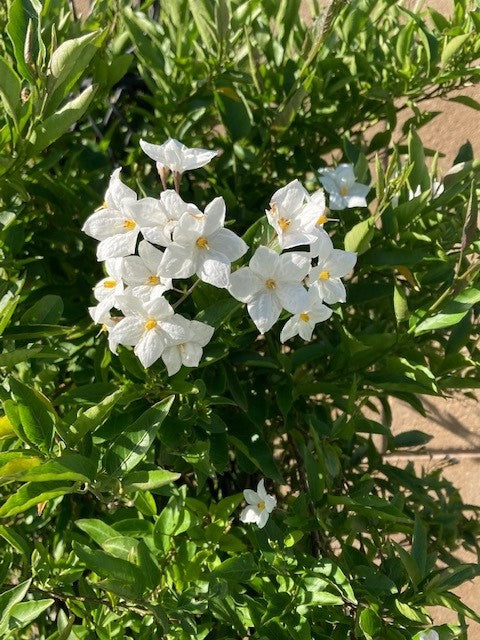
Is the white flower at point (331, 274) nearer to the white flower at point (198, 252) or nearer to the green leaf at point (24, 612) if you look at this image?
the white flower at point (198, 252)

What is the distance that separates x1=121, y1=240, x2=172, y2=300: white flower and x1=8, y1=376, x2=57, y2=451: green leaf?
145 millimetres

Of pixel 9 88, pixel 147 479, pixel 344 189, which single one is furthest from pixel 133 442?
pixel 344 189

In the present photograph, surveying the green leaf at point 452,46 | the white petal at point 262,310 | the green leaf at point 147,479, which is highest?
the green leaf at point 452,46

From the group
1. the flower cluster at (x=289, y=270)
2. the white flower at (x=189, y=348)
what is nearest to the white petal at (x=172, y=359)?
the white flower at (x=189, y=348)

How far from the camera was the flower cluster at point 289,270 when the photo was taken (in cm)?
71

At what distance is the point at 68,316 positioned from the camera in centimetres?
102

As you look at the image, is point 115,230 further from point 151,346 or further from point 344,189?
point 344,189

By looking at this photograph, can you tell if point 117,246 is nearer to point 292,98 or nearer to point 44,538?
point 292,98

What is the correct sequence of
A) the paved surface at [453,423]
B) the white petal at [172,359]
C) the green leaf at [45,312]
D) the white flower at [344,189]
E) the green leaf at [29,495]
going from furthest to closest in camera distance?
1. the paved surface at [453,423]
2. the white flower at [344,189]
3. the green leaf at [45,312]
4. the white petal at [172,359]
5. the green leaf at [29,495]

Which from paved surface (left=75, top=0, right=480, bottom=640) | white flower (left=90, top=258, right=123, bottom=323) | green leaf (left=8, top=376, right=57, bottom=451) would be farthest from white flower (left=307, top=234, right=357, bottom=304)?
paved surface (left=75, top=0, right=480, bottom=640)

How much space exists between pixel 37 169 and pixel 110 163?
242 millimetres

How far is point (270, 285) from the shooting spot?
0.71 m

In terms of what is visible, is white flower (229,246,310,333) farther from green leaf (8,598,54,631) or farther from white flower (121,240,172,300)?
green leaf (8,598,54,631)

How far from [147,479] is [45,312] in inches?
11.4
